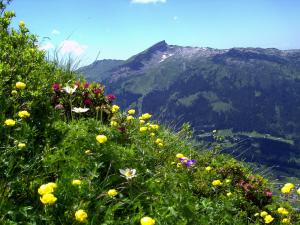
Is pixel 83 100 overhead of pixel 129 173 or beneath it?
overhead

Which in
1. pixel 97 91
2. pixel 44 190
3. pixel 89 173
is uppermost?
pixel 97 91

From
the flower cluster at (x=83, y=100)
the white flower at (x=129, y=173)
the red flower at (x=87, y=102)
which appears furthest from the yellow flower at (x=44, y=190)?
the red flower at (x=87, y=102)

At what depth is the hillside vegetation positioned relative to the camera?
142 inches

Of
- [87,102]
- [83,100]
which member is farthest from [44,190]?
[83,100]

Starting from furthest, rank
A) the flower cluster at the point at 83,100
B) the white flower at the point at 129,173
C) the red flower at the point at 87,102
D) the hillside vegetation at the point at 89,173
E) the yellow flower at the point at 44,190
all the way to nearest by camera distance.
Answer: the red flower at the point at 87,102
the flower cluster at the point at 83,100
the white flower at the point at 129,173
the hillside vegetation at the point at 89,173
the yellow flower at the point at 44,190

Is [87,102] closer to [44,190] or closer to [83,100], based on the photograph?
[83,100]

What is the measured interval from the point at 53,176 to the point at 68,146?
39cm

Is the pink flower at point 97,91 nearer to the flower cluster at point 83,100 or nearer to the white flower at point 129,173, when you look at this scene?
the flower cluster at point 83,100

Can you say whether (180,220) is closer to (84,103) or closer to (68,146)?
(68,146)

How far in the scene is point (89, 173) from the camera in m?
3.85

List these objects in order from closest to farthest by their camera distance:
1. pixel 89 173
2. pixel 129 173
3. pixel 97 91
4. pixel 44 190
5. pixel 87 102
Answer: pixel 44 190, pixel 89 173, pixel 129 173, pixel 87 102, pixel 97 91

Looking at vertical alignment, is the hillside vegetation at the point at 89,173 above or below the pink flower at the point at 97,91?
below

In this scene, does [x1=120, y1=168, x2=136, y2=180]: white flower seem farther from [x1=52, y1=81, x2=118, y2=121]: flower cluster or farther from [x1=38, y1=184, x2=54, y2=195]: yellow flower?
[x1=52, y1=81, x2=118, y2=121]: flower cluster

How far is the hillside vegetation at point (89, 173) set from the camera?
11.8 ft
